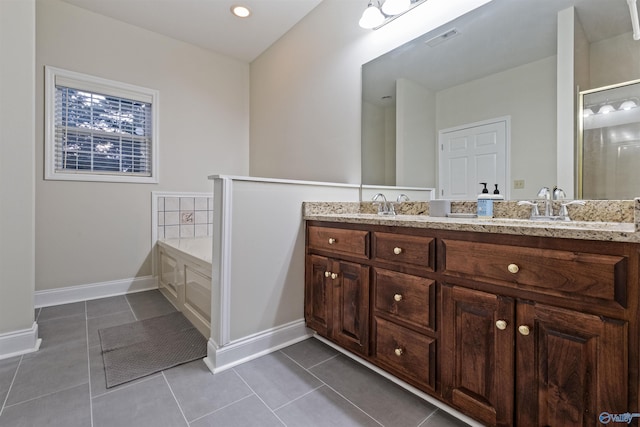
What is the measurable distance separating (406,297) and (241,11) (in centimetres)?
273

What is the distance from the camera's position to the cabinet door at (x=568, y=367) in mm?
769

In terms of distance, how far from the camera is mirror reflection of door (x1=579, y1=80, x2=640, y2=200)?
43.6 inches

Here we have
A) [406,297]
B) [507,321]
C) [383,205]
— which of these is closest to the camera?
[507,321]

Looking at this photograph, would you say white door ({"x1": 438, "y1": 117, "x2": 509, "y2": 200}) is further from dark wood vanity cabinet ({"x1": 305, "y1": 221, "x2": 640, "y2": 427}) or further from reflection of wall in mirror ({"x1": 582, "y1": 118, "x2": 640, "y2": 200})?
dark wood vanity cabinet ({"x1": 305, "y1": 221, "x2": 640, "y2": 427})

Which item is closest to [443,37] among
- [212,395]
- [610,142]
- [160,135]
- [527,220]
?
[610,142]

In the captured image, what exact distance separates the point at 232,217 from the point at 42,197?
2.05 m

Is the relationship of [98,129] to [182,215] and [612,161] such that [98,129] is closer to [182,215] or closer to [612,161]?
[182,215]

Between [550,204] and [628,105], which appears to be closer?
[628,105]

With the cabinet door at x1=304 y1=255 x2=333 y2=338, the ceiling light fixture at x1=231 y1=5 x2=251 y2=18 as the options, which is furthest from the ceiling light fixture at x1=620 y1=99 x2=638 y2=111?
the ceiling light fixture at x1=231 y1=5 x2=251 y2=18

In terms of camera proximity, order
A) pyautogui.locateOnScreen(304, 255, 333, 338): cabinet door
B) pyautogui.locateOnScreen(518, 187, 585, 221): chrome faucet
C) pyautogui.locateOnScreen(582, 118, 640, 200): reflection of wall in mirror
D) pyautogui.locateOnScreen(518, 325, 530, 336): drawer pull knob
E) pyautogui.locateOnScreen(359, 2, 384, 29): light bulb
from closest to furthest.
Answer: pyautogui.locateOnScreen(518, 325, 530, 336): drawer pull knob → pyautogui.locateOnScreen(582, 118, 640, 200): reflection of wall in mirror → pyautogui.locateOnScreen(518, 187, 585, 221): chrome faucet → pyautogui.locateOnScreen(304, 255, 333, 338): cabinet door → pyautogui.locateOnScreen(359, 2, 384, 29): light bulb

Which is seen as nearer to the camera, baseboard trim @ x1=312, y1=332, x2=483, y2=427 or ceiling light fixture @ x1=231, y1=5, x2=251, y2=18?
baseboard trim @ x1=312, y1=332, x2=483, y2=427

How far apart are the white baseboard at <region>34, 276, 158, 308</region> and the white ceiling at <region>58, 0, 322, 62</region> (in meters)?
2.44

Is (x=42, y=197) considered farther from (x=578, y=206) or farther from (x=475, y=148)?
(x=578, y=206)

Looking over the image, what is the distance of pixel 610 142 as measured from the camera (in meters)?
1.15
